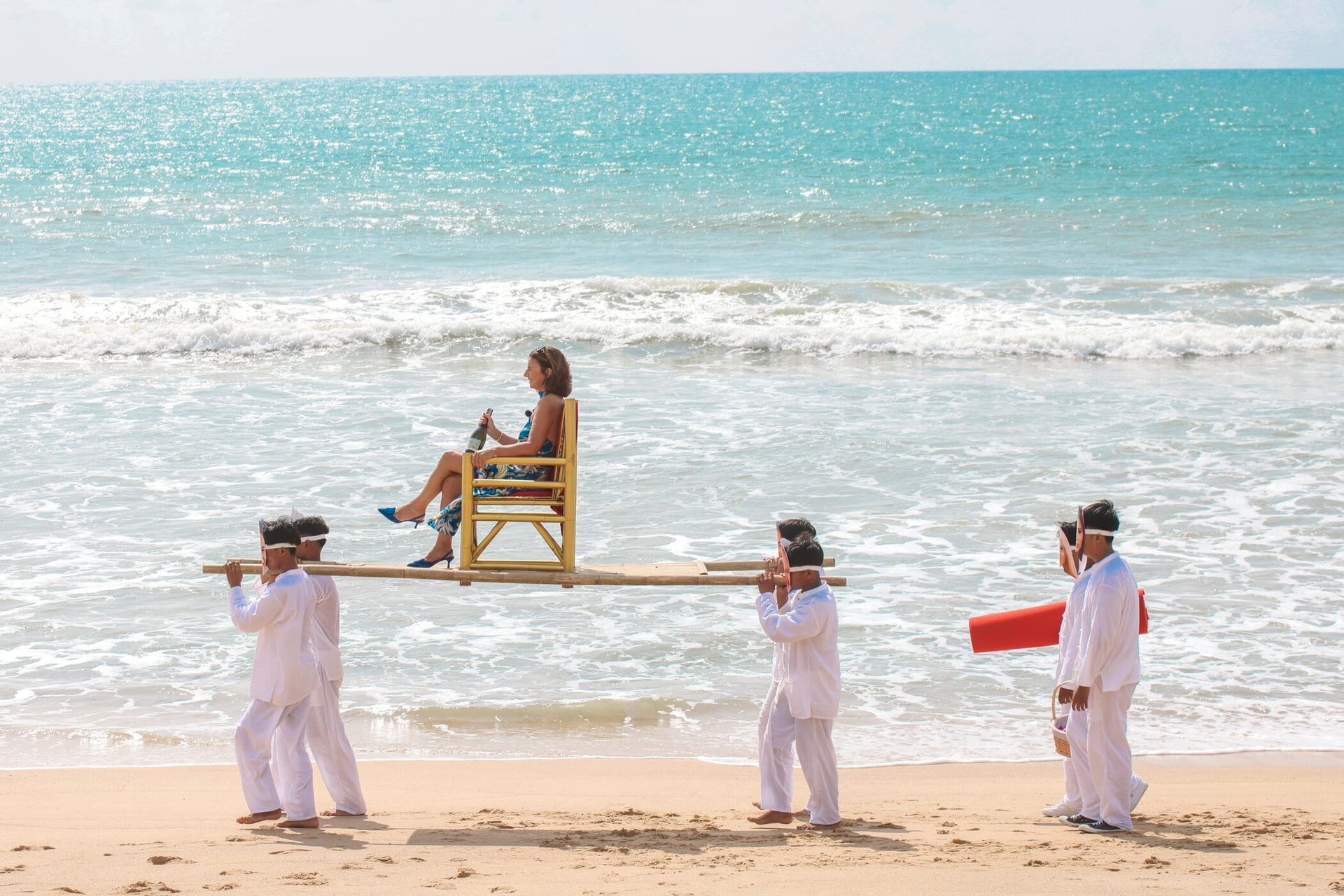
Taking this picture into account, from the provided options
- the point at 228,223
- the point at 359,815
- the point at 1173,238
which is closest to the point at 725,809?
the point at 359,815

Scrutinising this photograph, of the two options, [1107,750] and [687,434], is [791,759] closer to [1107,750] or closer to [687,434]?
[1107,750]

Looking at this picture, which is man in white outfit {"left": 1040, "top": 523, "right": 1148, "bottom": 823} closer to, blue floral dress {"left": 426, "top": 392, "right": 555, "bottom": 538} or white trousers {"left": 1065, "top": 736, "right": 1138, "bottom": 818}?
white trousers {"left": 1065, "top": 736, "right": 1138, "bottom": 818}

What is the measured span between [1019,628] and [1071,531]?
0.51 metres

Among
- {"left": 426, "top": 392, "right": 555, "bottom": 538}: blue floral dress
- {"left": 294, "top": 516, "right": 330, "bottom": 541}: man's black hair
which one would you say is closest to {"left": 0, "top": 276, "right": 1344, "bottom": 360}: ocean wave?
{"left": 426, "top": 392, "right": 555, "bottom": 538}: blue floral dress

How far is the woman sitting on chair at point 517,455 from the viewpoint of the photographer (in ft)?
22.1

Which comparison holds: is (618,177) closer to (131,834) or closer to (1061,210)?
(1061,210)

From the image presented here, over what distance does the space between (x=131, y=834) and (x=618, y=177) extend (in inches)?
1539

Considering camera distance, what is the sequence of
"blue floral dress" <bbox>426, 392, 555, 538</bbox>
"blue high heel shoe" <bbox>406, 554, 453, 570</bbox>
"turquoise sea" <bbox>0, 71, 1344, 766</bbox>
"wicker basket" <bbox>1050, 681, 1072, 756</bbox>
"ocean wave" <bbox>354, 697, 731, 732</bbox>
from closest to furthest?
"wicker basket" <bbox>1050, 681, 1072, 756</bbox>
"blue high heel shoe" <bbox>406, 554, 453, 570</bbox>
"blue floral dress" <bbox>426, 392, 555, 538</bbox>
"ocean wave" <bbox>354, 697, 731, 732</bbox>
"turquoise sea" <bbox>0, 71, 1344, 766</bbox>

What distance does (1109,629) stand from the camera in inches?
231

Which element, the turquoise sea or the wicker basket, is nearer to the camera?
the wicker basket

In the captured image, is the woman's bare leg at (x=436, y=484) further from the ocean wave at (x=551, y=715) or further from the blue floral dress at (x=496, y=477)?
the ocean wave at (x=551, y=715)

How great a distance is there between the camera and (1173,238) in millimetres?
29656

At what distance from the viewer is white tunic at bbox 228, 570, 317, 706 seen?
6008 mm

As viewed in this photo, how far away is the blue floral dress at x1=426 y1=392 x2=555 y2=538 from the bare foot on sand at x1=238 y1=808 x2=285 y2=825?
1469mm
